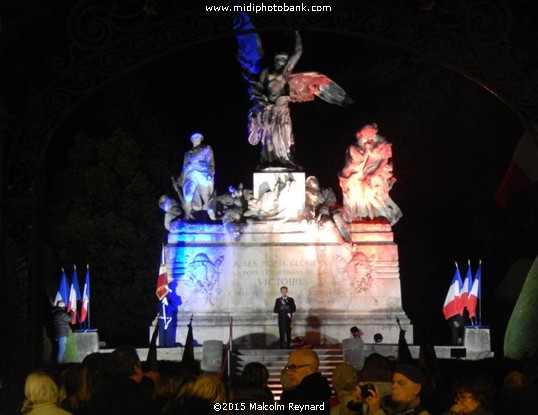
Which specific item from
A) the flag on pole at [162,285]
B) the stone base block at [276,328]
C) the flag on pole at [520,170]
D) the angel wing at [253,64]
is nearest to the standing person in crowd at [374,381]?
the flag on pole at [520,170]

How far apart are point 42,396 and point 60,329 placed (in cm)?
1946

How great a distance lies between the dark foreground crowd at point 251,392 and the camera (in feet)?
Answer: 26.6

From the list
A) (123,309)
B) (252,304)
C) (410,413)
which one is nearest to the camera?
(410,413)

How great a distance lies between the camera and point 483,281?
39.8 metres

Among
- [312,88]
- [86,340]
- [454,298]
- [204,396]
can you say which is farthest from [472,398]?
[312,88]

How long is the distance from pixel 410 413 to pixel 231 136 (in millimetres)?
33658

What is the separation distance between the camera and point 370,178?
101ft

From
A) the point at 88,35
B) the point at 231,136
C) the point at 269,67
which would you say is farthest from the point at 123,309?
the point at 88,35

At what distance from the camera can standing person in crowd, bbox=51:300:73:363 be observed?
27.0 m

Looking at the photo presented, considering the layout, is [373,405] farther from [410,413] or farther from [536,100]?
[536,100]

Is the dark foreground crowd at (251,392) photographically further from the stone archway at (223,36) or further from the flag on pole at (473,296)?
the flag on pole at (473,296)

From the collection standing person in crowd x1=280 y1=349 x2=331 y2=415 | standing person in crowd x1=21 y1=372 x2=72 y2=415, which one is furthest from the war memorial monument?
standing person in crowd x1=21 y1=372 x2=72 y2=415

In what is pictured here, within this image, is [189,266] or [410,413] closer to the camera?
[410,413]

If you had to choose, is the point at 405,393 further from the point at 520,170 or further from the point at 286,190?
the point at 286,190
